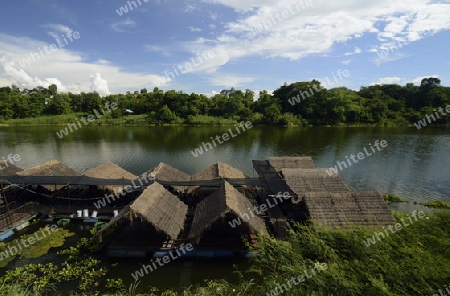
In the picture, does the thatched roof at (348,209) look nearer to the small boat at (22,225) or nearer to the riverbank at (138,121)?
the small boat at (22,225)

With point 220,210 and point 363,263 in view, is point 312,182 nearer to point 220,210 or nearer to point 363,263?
point 220,210

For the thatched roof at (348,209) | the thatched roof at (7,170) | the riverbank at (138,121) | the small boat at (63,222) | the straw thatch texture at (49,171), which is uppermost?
the riverbank at (138,121)

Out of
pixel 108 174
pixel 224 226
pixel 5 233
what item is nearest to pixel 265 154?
pixel 108 174

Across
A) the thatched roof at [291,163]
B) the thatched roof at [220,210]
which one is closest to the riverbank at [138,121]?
the thatched roof at [291,163]

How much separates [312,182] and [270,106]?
57049 mm

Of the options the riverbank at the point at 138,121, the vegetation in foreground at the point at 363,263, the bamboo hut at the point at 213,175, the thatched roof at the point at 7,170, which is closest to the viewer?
the vegetation in foreground at the point at 363,263

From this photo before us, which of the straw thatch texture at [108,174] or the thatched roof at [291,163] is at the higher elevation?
the straw thatch texture at [108,174]

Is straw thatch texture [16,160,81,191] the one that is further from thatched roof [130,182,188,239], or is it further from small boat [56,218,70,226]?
thatched roof [130,182,188,239]

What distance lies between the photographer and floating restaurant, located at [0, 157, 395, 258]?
13312mm

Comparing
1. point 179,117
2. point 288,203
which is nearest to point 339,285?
point 288,203

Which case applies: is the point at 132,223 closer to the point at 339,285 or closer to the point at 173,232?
the point at 173,232

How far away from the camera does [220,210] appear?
13180 mm

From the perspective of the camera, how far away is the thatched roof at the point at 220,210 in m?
12.9

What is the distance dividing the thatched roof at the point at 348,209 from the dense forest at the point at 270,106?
58.7 meters
